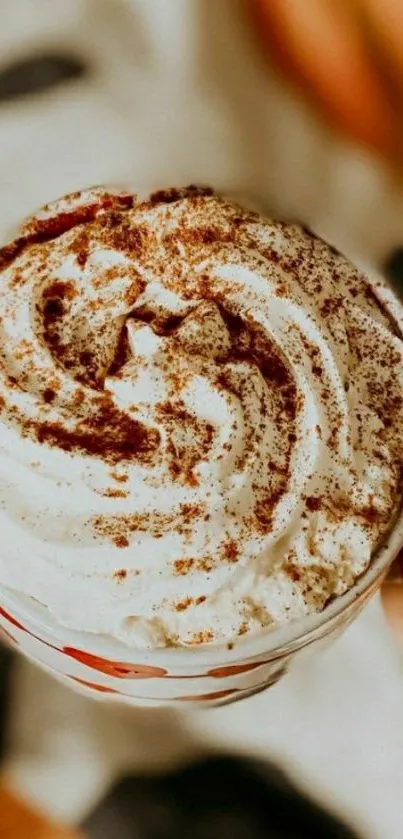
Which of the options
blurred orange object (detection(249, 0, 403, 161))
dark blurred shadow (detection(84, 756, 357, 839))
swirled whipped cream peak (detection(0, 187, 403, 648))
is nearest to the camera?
swirled whipped cream peak (detection(0, 187, 403, 648))

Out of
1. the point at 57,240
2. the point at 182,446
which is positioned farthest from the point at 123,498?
the point at 57,240

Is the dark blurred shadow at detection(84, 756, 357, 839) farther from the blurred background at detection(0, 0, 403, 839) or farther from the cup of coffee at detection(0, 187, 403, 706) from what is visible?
the cup of coffee at detection(0, 187, 403, 706)

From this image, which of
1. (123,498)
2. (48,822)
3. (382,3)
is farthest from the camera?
(382,3)

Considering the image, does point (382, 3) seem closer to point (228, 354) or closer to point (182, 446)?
point (228, 354)

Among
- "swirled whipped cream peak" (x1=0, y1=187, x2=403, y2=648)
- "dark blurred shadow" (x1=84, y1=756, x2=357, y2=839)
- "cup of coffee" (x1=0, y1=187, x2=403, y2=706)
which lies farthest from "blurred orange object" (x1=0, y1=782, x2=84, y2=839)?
"swirled whipped cream peak" (x1=0, y1=187, x2=403, y2=648)

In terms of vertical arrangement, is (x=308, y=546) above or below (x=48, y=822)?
above

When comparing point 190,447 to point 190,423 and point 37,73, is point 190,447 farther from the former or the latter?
point 37,73

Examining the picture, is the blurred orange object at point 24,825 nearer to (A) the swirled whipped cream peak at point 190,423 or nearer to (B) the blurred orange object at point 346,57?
(A) the swirled whipped cream peak at point 190,423
